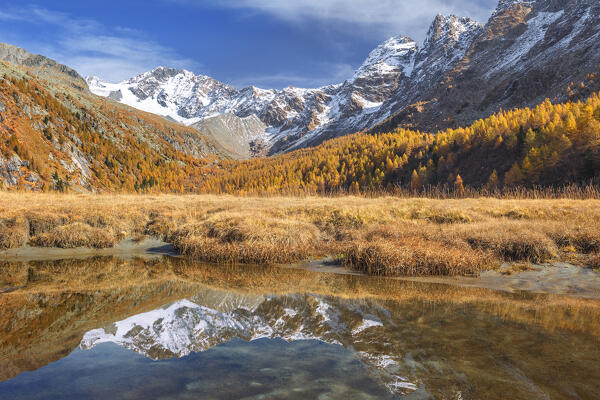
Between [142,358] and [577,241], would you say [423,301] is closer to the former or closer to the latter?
[142,358]

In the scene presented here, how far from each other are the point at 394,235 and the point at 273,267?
22.8 feet

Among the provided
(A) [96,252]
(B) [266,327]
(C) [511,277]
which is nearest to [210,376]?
(B) [266,327]

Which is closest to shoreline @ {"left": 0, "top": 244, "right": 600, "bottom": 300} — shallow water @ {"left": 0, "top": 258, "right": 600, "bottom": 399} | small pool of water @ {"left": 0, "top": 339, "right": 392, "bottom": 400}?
shallow water @ {"left": 0, "top": 258, "right": 600, "bottom": 399}

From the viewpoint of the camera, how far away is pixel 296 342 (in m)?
8.41

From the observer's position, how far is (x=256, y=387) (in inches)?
243

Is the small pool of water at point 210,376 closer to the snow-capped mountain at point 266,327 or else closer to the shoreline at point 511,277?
the snow-capped mountain at point 266,327

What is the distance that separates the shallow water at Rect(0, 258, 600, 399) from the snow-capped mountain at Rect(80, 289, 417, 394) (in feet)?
0.14

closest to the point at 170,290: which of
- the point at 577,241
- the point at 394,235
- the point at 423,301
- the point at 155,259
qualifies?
the point at 155,259

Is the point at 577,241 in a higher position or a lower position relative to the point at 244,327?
higher

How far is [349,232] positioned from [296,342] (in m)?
13.3

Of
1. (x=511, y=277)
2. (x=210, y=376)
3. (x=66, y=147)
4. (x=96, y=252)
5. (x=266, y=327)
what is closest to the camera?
(x=210, y=376)

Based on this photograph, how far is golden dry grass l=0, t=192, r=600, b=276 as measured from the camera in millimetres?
15922

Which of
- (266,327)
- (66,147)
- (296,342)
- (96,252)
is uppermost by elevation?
(66,147)

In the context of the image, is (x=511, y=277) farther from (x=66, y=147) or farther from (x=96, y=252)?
(x=66, y=147)
